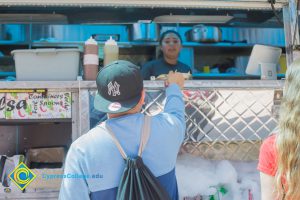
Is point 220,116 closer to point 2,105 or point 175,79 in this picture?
point 175,79

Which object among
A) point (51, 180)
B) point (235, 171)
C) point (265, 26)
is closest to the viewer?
point (51, 180)

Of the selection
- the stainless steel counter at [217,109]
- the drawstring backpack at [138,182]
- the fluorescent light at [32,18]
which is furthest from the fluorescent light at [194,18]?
the drawstring backpack at [138,182]

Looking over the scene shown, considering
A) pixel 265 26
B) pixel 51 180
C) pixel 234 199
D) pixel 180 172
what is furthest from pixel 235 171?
pixel 265 26

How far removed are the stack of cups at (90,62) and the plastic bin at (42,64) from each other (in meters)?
0.07

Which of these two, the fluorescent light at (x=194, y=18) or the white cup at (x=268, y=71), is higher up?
the fluorescent light at (x=194, y=18)

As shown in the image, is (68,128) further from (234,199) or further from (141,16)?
(141,16)

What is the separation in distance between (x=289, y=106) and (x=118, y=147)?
1.90ft

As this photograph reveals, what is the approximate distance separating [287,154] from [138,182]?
50cm

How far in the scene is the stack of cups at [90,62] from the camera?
2023mm

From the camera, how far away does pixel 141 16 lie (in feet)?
13.0

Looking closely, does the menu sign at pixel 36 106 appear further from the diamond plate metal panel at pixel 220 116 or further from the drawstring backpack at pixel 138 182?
the drawstring backpack at pixel 138 182

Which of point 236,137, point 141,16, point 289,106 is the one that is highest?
point 141,16

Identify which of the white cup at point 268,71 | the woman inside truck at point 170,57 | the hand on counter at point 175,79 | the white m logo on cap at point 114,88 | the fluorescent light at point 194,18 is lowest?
the white m logo on cap at point 114,88

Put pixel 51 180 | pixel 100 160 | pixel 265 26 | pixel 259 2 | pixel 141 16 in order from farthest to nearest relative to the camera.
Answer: pixel 265 26 < pixel 141 16 < pixel 259 2 < pixel 51 180 < pixel 100 160
